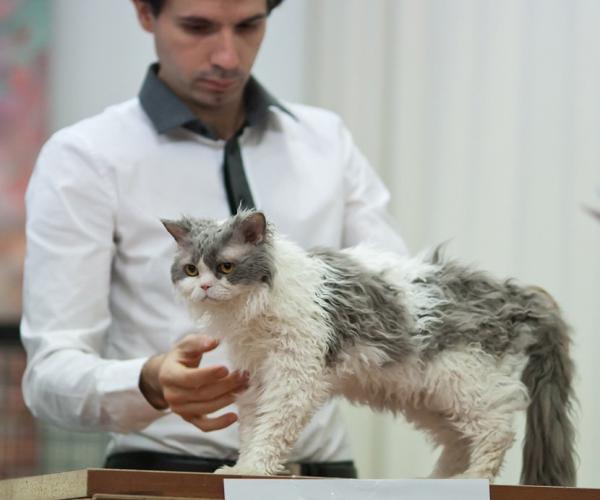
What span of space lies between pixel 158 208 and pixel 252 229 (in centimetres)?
49

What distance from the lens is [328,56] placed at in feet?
7.39

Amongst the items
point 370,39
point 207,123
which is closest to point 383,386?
point 207,123

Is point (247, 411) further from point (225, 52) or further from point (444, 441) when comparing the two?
point (225, 52)

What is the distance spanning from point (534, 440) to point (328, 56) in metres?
1.40

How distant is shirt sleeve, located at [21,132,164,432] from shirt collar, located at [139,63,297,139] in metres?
0.11

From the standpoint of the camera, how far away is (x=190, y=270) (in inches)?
36.0

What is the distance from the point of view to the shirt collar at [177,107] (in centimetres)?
140

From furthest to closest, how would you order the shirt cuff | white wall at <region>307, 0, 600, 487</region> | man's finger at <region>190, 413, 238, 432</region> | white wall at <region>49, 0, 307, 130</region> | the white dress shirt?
1. white wall at <region>49, 0, 307, 130</region>
2. white wall at <region>307, 0, 600, 487</region>
3. the white dress shirt
4. the shirt cuff
5. man's finger at <region>190, 413, 238, 432</region>

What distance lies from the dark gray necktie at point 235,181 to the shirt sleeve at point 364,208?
7.9 inches

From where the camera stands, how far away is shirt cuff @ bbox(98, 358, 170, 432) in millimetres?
1146

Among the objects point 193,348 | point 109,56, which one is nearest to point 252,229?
point 193,348

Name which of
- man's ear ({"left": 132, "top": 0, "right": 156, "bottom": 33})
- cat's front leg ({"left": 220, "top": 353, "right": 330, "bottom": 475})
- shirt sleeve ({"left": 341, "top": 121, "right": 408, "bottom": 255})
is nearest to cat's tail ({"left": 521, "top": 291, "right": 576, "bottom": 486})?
cat's front leg ({"left": 220, "top": 353, "right": 330, "bottom": 475})

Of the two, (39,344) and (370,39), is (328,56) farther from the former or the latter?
(39,344)

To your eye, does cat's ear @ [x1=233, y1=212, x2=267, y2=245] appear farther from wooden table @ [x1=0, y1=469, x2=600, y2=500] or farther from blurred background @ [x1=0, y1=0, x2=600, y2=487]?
blurred background @ [x1=0, y1=0, x2=600, y2=487]
